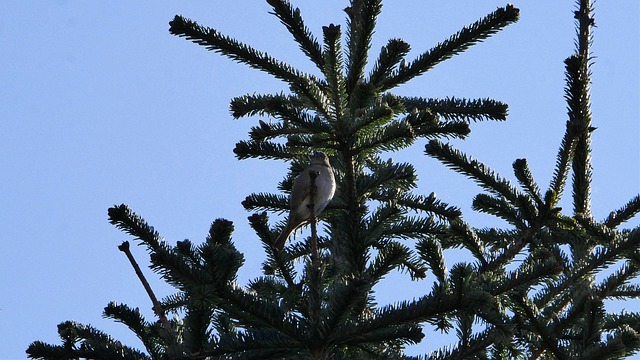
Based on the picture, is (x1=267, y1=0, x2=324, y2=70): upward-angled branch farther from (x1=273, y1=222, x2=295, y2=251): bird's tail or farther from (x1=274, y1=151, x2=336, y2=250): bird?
(x1=273, y1=222, x2=295, y2=251): bird's tail

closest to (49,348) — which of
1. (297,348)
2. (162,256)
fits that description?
(162,256)

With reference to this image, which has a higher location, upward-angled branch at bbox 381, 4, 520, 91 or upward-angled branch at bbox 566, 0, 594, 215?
upward-angled branch at bbox 381, 4, 520, 91

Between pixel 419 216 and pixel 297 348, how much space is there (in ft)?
8.43

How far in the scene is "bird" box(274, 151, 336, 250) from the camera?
6762mm

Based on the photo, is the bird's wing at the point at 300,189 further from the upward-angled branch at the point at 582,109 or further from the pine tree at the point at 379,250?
the upward-angled branch at the point at 582,109

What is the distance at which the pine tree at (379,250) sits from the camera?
15.0 ft

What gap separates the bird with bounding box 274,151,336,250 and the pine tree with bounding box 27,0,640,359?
4.8 inches

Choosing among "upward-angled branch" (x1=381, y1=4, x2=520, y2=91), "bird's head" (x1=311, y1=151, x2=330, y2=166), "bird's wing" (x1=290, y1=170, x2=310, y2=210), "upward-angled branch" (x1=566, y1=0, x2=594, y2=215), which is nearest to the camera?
"upward-angled branch" (x1=566, y1=0, x2=594, y2=215)

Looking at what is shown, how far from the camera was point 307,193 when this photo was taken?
684cm

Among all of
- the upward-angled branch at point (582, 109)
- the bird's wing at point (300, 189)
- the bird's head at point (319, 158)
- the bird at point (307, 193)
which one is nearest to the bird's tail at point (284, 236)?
the bird at point (307, 193)

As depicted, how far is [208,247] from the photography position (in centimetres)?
428

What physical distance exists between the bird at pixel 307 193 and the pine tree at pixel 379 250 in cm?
12

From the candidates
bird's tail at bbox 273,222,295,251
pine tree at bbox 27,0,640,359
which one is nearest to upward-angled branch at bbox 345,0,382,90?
pine tree at bbox 27,0,640,359

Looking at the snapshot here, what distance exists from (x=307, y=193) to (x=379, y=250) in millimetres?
904
